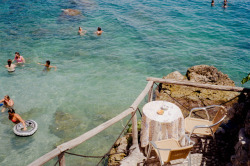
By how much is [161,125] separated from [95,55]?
11.8 metres

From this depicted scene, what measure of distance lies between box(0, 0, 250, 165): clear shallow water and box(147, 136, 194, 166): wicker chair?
4.04 m

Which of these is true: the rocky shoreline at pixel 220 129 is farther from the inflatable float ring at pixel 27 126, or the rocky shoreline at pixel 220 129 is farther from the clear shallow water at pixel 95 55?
the inflatable float ring at pixel 27 126

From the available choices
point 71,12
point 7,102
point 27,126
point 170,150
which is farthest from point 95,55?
point 170,150

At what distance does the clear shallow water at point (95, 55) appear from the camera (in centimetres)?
945

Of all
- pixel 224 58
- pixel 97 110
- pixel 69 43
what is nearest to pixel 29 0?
pixel 69 43

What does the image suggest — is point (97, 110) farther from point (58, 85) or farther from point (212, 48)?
point (212, 48)

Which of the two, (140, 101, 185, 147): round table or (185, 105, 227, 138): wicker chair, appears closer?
(140, 101, 185, 147): round table

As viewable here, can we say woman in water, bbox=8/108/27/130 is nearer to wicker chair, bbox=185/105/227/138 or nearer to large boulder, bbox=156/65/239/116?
large boulder, bbox=156/65/239/116

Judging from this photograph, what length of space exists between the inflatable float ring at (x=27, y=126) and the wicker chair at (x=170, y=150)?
620 cm

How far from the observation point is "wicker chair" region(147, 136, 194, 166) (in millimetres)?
4058

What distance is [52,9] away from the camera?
24797 millimetres

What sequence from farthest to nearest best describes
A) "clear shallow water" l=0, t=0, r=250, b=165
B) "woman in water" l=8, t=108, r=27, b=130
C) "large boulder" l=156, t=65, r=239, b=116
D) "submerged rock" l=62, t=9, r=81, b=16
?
"submerged rock" l=62, t=9, r=81, b=16, "clear shallow water" l=0, t=0, r=250, b=165, "woman in water" l=8, t=108, r=27, b=130, "large boulder" l=156, t=65, r=239, b=116

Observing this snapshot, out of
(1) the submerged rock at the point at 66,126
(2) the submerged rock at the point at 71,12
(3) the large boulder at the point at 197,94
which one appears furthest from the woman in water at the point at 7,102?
(2) the submerged rock at the point at 71,12

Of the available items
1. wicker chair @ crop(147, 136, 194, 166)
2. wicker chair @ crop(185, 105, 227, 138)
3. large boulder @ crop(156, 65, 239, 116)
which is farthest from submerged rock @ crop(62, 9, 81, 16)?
wicker chair @ crop(147, 136, 194, 166)
